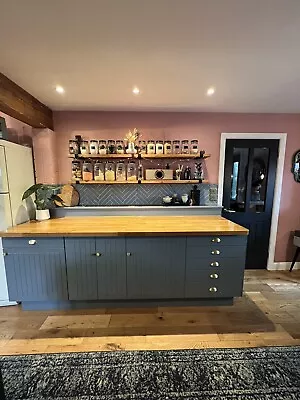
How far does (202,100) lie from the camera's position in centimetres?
241

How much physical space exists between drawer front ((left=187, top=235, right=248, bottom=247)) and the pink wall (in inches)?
42.7

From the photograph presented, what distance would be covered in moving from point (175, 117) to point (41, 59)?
5.77 feet

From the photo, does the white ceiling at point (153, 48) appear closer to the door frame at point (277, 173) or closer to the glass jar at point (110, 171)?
the door frame at point (277, 173)

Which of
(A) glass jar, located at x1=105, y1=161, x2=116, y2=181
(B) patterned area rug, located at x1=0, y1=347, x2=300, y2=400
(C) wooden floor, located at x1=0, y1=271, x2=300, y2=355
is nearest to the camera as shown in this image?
(B) patterned area rug, located at x1=0, y1=347, x2=300, y2=400

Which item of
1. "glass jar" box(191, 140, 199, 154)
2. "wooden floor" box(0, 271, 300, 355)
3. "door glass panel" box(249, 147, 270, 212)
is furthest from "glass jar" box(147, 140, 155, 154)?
"wooden floor" box(0, 271, 300, 355)

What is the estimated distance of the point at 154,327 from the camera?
2.01 metres

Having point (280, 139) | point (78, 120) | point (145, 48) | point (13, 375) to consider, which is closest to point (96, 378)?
point (13, 375)

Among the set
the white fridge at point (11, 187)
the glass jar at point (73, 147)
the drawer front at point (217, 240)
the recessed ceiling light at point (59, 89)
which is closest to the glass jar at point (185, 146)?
the drawer front at point (217, 240)

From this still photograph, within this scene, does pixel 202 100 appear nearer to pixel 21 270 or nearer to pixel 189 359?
pixel 189 359

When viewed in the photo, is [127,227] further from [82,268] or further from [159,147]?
[159,147]

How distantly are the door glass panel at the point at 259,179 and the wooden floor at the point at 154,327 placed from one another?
4.29 feet

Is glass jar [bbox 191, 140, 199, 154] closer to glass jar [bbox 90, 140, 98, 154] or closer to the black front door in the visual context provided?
the black front door

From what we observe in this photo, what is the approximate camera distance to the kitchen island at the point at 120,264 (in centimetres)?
211

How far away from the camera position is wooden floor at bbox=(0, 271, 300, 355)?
1.82 meters
